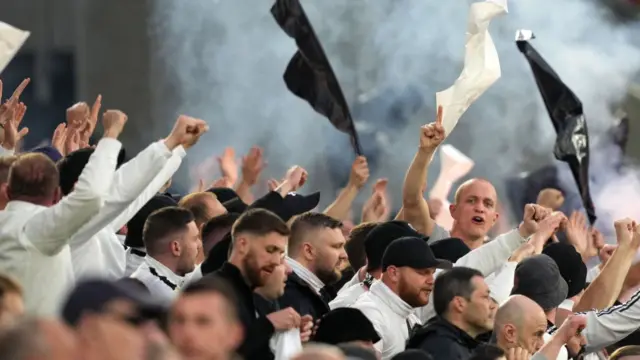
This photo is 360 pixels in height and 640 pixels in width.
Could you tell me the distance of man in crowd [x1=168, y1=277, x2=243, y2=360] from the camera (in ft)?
17.0

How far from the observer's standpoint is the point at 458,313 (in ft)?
25.2

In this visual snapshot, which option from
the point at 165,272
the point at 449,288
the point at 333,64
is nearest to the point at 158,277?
the point at 165,272

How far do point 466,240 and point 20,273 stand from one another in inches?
121

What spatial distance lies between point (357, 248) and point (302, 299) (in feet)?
5.28

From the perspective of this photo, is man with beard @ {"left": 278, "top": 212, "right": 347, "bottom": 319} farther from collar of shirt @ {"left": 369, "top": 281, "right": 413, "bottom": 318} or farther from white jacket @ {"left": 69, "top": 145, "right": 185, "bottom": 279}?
white jacket @ {"left": 69, "top": 145, "right": 185, "bottom": 279}

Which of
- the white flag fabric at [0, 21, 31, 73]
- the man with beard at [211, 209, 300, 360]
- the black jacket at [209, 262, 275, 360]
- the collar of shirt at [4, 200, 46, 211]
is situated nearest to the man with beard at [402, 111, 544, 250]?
the white flag fabric at [0, 21, 31, 73]

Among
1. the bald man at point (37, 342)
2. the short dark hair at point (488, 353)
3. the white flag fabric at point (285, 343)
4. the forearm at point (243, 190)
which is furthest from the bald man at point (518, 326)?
the bald man at point (37, 342)

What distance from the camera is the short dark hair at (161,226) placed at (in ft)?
25.8

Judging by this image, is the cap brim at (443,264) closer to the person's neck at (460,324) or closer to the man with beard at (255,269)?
the person's neck at (460,324)

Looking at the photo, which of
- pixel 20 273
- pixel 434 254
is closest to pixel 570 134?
pixel 434 254

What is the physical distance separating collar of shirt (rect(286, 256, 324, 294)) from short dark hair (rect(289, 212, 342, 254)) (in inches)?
3.2

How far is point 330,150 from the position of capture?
61.1 feet

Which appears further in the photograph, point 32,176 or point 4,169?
point 4,169

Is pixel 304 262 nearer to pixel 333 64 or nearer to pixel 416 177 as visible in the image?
pixel 416 177
